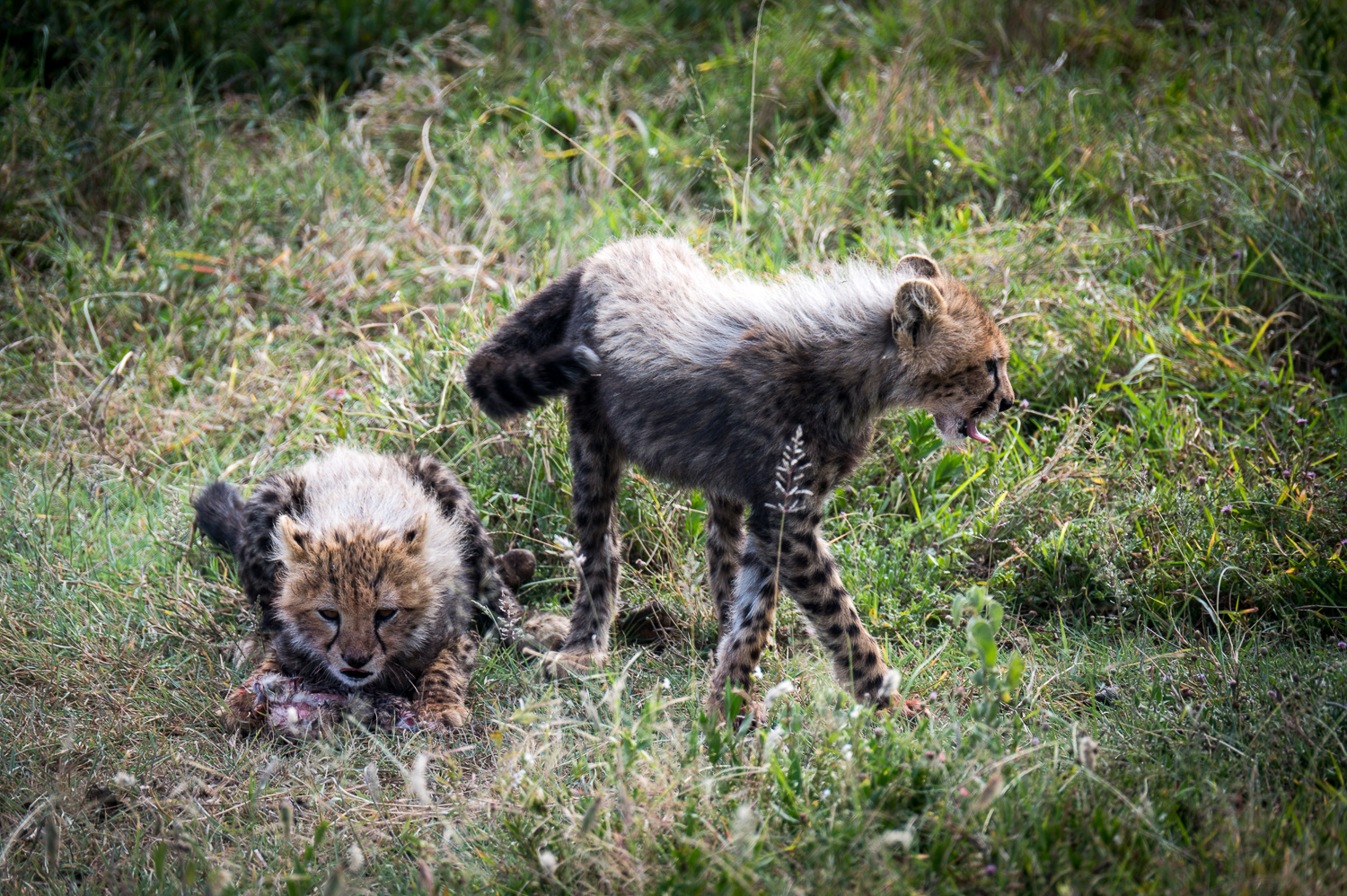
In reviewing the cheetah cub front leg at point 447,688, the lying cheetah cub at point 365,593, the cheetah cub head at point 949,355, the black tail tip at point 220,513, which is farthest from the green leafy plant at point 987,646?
the black tail tip at point 220,513

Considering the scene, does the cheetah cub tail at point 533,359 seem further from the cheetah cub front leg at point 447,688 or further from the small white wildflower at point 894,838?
the small white wildflower at point 894,838

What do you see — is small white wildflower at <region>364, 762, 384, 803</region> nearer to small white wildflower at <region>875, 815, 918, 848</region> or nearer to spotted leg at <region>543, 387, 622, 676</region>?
spotted leg at <region>543, 387, 622, 676</region>

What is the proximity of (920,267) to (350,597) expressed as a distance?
7.20ft

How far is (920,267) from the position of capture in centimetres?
366

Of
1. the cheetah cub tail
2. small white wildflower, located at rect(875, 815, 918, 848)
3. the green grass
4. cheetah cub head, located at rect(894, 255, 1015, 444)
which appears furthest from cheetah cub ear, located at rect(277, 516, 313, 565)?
small white wildflower, located at rect(875, 815, 918, 848)

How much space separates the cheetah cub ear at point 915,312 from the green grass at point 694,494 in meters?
1.00

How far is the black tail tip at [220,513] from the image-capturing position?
4.05 meters

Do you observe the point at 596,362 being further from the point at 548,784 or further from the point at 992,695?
the point at 992,695

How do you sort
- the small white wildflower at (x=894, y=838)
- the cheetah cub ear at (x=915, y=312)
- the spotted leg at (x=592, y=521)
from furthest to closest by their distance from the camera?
the spotted leg at (x=592, y=521), the cheetah cub ear at (x=915, y=312), the small white wildflower at (x=894, y=838)

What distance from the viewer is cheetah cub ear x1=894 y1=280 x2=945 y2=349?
3270 mm

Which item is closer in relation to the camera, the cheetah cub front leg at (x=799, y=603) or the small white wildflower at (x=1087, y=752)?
the small white wildflower at (x=1087, y=752)

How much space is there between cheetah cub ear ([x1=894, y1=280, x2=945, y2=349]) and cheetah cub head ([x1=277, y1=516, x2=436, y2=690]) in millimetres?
1699

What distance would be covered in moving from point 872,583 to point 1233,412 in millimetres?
1873

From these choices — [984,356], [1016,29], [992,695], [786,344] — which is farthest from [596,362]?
[1016,29]
